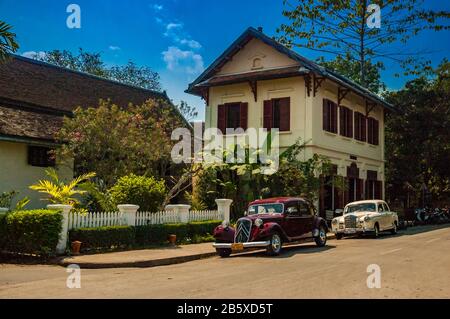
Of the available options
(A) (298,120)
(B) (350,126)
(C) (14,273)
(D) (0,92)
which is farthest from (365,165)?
(C) (14,273)

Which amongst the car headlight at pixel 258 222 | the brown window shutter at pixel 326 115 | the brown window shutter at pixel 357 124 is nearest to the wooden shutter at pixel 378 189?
the brown window shutter at pixel 357 124

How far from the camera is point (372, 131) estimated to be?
3269 cm

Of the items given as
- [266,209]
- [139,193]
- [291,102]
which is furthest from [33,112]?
[266,209]

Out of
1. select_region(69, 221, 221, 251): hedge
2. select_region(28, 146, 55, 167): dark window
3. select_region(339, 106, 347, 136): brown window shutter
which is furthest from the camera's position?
select_region(339, 106, 347, 136): brown window shutter

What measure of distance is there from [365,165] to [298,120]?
7752 millimetres

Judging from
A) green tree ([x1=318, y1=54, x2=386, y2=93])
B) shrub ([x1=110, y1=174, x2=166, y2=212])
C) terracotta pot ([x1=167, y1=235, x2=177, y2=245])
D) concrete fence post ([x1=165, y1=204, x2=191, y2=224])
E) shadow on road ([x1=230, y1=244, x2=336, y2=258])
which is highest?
green tree ([x1=318, y1=54, x2=386, y2=93])

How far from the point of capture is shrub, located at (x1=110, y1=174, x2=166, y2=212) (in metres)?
17.5

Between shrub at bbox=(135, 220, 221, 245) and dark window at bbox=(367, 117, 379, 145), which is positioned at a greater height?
dark window at bbox=(367, 117, 379, 145)

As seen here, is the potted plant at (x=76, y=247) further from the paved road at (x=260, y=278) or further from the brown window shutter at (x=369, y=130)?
the brown window shutter at (x=369, y=130)

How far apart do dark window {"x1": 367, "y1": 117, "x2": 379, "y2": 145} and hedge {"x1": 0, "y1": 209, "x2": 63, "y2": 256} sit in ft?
74.0

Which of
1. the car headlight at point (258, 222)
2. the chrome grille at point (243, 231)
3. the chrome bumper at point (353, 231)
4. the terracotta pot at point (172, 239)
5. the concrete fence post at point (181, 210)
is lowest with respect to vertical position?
the terracotta pot at point (172, 239)

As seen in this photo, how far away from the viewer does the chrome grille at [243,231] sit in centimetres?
Result: 1495

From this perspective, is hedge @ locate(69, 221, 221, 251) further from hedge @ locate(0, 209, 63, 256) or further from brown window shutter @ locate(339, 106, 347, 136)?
brown window shutter @ locate(339, 106, 347, 136)

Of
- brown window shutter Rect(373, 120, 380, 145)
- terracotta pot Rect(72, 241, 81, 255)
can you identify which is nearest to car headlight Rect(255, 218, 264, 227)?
terracotta pot Rect(72, 241, 81, 255)
